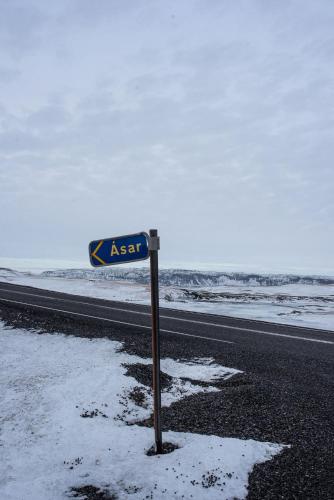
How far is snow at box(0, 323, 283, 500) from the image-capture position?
3.58 metres

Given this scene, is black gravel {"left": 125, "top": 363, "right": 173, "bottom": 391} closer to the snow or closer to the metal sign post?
the snow

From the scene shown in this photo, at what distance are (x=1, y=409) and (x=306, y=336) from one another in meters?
9.88

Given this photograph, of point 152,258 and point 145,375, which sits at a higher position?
point 152,258

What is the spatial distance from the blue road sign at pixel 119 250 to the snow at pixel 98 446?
2.26 metres

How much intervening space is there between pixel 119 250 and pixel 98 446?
7.99 feet

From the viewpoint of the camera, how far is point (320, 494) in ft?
11.5

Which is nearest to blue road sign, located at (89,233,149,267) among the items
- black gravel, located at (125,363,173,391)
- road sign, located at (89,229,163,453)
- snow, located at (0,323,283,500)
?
road sign, located at (89,229,163,453)

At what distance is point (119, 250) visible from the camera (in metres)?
4.18

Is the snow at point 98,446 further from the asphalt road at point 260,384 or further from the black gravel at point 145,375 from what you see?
the asphalt road at point 260,384

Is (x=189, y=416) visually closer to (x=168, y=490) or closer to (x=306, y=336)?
(x=168, y=490)

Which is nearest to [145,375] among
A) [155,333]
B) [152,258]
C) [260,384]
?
[260,384]

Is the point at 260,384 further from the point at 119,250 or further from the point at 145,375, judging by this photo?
the point at 119,250

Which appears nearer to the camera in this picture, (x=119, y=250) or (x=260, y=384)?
(x=119, y=250)

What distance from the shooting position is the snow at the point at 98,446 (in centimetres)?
358
